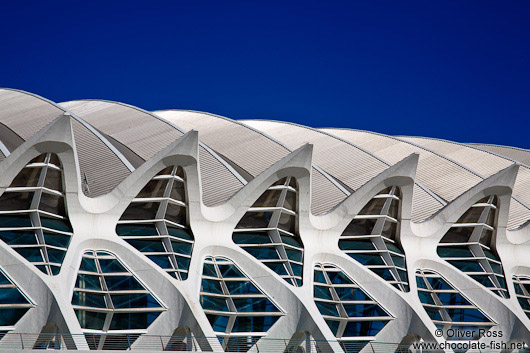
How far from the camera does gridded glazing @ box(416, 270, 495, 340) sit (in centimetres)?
3622

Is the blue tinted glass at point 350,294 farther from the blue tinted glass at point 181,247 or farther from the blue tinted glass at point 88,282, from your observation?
the blue tinted glass at point 88,282

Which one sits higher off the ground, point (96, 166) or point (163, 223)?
point (96, 166)

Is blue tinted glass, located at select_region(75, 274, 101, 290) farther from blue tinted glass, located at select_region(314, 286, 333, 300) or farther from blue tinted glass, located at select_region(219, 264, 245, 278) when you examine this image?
blue tinted glass, located at select_region(314, 286, 333, 300)

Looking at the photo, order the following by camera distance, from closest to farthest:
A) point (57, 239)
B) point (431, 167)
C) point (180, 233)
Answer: point (57, 239), point (180, 233), point (431, 167)

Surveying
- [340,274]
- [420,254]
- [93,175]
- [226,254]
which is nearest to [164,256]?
[226,254]

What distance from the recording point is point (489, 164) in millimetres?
50000

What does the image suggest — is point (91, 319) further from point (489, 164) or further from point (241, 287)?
point (489, 164)

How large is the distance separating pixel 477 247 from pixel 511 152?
1904 cm

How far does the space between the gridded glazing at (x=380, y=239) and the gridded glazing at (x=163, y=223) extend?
28.5 ft

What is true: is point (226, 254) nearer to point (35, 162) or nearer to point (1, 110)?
point (35, 162)

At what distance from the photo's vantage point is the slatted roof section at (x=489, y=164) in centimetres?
4453

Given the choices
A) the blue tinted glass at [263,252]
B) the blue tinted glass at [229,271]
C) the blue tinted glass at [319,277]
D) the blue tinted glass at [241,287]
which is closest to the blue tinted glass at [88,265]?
the blue tinted glass at [229,271]

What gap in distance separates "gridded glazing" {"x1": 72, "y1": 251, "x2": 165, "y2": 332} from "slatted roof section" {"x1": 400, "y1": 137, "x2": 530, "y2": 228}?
24.3 m

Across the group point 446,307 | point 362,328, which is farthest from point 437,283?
point 362,328
